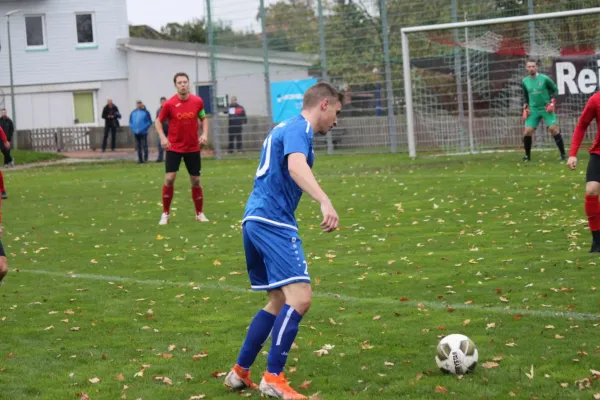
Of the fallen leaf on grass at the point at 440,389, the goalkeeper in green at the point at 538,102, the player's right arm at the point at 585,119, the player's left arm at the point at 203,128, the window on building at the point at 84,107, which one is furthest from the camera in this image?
the window on building at the point at 84,107

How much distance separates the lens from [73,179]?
26859mm

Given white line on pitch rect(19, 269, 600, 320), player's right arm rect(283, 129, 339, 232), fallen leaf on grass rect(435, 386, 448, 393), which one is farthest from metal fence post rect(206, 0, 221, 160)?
fallen leaf on grass rect(435, 386, 448, 393)

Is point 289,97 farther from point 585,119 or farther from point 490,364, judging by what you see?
point 490,364

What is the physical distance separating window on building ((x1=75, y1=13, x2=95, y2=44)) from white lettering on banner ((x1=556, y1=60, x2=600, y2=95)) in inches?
1275

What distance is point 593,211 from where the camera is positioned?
1035 centimetres

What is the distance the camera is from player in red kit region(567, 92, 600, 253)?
9.99m

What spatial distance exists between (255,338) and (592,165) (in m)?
5.18

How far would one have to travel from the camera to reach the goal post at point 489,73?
23.5 meters

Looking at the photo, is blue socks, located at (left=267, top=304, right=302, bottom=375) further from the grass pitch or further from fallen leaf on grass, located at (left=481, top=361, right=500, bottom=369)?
fallen leaf on grass, located at (left=481, top=361, right=500, bottom=369)

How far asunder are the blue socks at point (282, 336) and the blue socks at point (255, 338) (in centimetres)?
22

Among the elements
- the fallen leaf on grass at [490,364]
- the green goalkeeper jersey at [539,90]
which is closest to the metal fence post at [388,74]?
the green goalkeeper jersey at [539,90]

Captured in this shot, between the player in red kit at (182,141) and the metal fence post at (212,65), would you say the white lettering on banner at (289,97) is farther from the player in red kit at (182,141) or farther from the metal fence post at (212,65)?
the player in red kit at (182,141)

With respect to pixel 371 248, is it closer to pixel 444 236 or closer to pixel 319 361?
pixel 444 236

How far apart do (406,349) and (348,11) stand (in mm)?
23717
